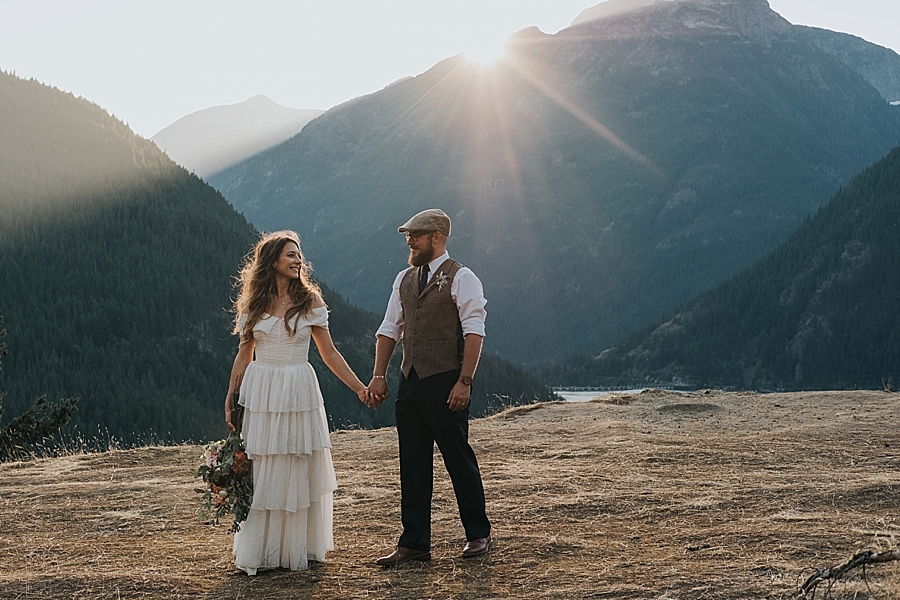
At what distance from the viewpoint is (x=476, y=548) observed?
681 centimetres

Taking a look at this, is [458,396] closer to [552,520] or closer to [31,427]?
[552,520]

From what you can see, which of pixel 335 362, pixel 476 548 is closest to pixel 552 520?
pixel 476 548

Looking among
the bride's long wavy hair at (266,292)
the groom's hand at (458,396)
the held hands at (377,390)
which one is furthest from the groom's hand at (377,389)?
the bride's long wavy hair at (266,292)

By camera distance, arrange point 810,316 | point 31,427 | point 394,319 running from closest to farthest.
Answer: point 394,319 → point 31,427 → point 810,316

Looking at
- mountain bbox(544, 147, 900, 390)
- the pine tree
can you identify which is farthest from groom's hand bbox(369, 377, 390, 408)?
mountain bbox(544, 147, 900, 390)

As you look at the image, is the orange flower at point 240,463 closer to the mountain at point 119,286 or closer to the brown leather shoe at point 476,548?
the brown leather shoe at point 476,548

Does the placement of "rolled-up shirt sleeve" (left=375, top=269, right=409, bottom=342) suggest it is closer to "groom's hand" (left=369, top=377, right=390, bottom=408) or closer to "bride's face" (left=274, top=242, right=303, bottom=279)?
"groom's hand" (left=369, top=377, right=390, bottom=408)

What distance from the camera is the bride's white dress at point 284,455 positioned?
6.62 meters

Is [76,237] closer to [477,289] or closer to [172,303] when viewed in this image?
[172,303]

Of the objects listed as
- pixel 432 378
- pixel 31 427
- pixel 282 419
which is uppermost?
pixel 432 378

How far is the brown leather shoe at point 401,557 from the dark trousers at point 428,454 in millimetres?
31

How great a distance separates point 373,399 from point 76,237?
334 ft

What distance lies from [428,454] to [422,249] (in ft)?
4.79

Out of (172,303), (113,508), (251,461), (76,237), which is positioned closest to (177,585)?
(251,461)
